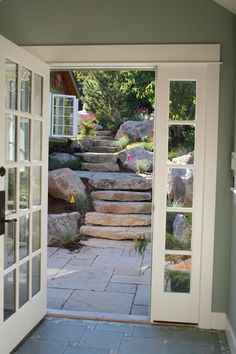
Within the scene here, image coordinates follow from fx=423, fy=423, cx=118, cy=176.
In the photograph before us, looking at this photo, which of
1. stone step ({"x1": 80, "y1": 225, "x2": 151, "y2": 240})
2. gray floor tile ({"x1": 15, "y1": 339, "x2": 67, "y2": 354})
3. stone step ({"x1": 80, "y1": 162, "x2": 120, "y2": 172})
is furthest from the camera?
stone step ({"x1": 80, "y1": 162, "x2": 120, "y2": 172})

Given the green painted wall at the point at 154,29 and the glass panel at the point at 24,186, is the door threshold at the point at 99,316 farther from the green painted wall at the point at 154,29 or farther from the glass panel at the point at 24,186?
the glass panel at the point at 24,186

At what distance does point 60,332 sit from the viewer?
3.22 metres

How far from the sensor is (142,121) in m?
11.8

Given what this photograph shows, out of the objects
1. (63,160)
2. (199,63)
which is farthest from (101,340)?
(63,160)

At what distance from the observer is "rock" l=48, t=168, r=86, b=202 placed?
753 centimetres

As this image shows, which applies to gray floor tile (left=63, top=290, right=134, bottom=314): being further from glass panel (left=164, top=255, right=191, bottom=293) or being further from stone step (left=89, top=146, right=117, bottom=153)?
stone step (left=89, top=146, right=117, bottom=153)

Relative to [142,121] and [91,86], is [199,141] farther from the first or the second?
[91,86]

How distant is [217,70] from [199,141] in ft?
1.81

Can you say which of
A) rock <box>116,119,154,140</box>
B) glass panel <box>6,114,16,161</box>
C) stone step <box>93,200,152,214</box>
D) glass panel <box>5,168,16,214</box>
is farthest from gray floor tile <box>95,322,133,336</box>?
rock <box>116,119,154,140</box>

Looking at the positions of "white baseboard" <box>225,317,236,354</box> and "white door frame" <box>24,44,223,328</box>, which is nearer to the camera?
"white baseboard" <box>225,317,236,354</box>

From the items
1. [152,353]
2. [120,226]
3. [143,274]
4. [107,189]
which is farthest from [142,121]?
[152,353]

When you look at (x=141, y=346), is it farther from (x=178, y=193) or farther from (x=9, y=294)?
(x=178, y=193)

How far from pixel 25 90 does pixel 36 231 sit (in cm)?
107

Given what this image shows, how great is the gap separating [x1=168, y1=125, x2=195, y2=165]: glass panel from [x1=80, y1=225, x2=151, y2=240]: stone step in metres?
3.42
